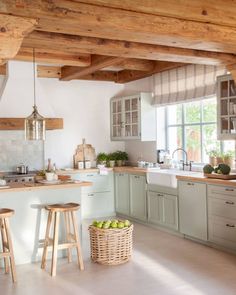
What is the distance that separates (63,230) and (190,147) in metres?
2.90

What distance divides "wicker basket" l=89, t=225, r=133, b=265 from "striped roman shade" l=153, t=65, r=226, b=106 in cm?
257

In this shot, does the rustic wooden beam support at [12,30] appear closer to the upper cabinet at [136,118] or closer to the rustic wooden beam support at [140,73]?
the rustic wooden beam support at [140,73]

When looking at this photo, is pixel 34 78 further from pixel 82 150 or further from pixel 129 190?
pixel 129 190

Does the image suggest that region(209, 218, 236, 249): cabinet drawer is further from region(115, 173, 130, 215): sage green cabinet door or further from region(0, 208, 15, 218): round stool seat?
region(0, 208, 15, 218): round stool seat

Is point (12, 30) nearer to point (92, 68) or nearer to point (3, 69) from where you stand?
point (92, 68)

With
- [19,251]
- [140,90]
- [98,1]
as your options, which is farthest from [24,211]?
[140,90]

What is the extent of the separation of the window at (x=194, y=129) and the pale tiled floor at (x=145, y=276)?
5.95 ft

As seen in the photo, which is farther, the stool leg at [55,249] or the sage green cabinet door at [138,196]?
the sage green cabinet door at [138,196]

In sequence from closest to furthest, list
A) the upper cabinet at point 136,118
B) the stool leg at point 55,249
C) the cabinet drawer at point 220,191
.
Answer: the stool leg at point 55,249 < the cabinet drawer at point 220,191 < the upper cabinet at point 136,118

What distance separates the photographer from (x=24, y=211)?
4.75m

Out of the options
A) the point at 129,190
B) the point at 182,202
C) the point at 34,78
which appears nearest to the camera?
the point at 182,202

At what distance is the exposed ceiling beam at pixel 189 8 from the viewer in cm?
324

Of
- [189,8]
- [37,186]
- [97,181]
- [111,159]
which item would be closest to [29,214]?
[37,186]

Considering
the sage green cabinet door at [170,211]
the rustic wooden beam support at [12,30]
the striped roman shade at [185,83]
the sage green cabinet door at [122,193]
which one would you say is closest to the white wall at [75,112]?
the sage green cabinet door at [122,193]
